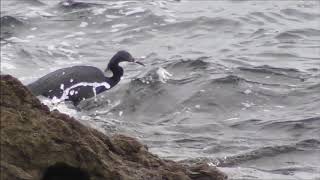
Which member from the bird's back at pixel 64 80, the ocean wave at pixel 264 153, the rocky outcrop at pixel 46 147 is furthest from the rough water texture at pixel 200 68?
the rocky outcrop at pixel 46 147

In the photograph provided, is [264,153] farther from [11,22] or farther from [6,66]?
[11,22]

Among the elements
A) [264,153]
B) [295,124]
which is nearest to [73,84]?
[295,124]

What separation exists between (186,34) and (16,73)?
3.27 m

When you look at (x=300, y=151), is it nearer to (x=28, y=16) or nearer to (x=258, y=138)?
(x=258, y=138)

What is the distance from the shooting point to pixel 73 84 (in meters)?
10.5

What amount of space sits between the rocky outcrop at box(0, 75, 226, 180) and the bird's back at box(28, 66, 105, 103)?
532cm

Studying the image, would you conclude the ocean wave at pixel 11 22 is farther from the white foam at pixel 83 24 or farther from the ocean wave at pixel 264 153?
the ocean wave at pixel 264 153

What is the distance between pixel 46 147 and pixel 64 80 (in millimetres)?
6006

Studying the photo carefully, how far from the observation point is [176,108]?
9.81 m

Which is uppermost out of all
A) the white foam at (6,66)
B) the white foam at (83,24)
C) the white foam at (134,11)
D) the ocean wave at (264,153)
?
the ocean wave at (264,153)

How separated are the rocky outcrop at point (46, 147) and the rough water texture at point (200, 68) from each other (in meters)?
1.85

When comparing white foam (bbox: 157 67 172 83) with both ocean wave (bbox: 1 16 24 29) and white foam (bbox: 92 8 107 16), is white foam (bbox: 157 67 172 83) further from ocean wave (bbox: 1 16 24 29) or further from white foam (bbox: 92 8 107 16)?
ocean wave (bbox: 1 16 24 29)

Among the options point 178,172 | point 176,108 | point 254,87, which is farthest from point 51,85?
point 178,172

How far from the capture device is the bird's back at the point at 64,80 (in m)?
10.0
